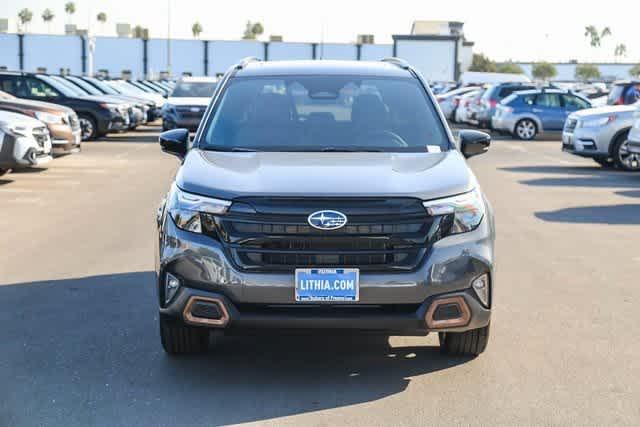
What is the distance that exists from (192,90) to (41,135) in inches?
509

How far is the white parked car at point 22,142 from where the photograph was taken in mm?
15617

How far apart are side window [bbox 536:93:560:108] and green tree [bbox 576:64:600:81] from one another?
11183 cm

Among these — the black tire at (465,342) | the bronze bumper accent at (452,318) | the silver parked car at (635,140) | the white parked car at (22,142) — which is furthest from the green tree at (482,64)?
the bronze bumper accent at (452,318)

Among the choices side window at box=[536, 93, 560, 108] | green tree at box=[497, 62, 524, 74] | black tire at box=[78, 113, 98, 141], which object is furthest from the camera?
green tree at box=[497, 62, 524, 74]

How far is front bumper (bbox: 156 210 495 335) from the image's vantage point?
210 inches

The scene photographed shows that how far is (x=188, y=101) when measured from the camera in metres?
28.0

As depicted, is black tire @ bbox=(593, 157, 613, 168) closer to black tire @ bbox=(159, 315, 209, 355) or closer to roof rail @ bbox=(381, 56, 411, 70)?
roof rail @ bbox=(381, 56, 411, 70)

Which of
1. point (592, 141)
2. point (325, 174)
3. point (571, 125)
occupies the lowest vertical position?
point (592, 141)

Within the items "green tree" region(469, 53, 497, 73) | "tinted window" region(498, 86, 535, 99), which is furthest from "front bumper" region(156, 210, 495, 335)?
"green tree" region(469, 53, 497, 73)

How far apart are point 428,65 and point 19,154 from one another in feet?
276

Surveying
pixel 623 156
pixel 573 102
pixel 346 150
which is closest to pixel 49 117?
pixel 623 156

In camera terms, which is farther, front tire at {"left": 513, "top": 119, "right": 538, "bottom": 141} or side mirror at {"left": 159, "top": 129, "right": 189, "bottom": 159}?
front tire at {"left": 513, "top": 119, "right": 538, "bottom": 141}

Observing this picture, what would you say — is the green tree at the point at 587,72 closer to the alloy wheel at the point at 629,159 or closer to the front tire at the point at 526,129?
the front tire at the point at 526,129

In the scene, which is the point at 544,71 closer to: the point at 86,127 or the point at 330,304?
the point at 86,127
